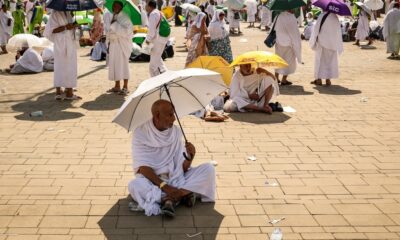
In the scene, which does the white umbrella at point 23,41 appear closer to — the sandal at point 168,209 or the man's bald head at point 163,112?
the man's bald head at point 163,112

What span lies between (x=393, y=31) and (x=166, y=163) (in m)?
12.6

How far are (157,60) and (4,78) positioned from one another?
4.10 m

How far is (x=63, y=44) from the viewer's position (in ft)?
29.5

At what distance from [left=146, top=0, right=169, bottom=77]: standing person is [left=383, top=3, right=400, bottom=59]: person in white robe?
8339 mm

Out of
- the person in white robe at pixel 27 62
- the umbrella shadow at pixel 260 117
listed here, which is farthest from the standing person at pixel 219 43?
the person in white robe at pixel 27 62

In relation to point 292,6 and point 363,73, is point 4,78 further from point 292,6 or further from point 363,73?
point 363,73

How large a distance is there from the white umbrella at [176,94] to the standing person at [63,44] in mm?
4736

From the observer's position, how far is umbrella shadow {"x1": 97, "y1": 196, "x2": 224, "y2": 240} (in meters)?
4.12

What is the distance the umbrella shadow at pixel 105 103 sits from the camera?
8.92m

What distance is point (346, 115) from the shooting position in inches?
328

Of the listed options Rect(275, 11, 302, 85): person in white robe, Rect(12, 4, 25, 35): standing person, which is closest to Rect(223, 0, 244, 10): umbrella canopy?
Rect(12, 4, 25, 35): standing person

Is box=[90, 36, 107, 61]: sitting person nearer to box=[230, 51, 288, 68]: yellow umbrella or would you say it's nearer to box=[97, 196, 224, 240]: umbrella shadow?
box=[230, 51, 288, 68]: yellow umbrella

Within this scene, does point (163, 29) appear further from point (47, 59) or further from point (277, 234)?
point (277, 234)

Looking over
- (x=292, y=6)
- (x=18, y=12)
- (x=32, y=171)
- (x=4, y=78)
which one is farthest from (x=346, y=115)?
(x=18, y=12)
